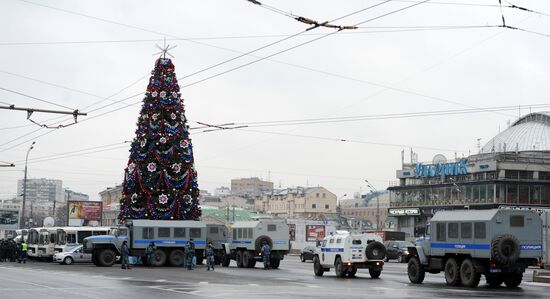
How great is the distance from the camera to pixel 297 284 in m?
29.5

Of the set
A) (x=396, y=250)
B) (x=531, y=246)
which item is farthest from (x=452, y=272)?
(x=396, y=250)

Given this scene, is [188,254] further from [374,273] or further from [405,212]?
[405,212]

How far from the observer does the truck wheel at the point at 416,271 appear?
32.2 meters

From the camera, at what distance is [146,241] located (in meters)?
45.9

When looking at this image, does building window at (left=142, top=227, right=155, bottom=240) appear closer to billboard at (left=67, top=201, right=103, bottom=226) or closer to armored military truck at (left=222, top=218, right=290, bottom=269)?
armored military truck at (left=222, top=218, right=290, bottom=269)

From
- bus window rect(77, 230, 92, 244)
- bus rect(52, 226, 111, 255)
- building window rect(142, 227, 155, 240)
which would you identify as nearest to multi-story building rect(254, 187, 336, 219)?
bus rect(52, 226, 111, 255)

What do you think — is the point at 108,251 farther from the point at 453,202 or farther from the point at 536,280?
the point at 453,202

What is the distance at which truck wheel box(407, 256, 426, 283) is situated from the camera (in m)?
32.2

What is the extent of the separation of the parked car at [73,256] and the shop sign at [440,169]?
63.2 m

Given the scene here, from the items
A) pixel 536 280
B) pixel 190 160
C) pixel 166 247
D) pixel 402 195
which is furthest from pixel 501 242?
pixel 402 195

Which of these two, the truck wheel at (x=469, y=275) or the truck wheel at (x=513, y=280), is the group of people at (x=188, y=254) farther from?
the truck wheel at (x=513, y=280)

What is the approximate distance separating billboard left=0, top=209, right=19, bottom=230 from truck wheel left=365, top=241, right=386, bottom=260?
54856 millimetres

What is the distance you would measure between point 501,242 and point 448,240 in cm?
297

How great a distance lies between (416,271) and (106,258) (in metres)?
20.7
